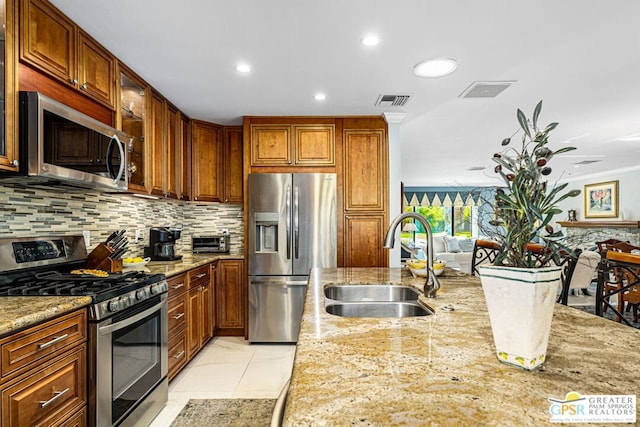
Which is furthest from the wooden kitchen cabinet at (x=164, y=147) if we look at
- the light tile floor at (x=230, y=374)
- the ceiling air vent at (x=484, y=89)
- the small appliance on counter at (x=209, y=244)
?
the ceiling air vent at (x=484, y=89)

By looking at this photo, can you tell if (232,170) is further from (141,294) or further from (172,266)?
(141,294)

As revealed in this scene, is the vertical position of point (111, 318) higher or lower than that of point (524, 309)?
lower

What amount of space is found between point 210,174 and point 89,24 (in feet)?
6.98

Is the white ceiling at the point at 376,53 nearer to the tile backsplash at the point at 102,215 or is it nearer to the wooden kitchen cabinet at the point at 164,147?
the wooden kitchen cabinet at the point at 164,147

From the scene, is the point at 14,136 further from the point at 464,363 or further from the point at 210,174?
the point at 210,174

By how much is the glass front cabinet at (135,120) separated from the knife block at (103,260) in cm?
51

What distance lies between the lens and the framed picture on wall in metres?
8.39

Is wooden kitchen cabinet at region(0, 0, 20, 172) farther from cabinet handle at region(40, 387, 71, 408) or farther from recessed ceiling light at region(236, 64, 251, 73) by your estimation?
recessed ceiling light at region(236, 64, 251, 73)

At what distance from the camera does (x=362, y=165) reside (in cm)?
393

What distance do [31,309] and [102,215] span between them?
1584 mm

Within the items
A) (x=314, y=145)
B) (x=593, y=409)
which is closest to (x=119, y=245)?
(x=314, y=145)

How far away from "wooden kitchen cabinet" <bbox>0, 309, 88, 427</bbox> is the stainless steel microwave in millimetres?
741

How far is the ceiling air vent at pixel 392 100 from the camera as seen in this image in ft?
10.8

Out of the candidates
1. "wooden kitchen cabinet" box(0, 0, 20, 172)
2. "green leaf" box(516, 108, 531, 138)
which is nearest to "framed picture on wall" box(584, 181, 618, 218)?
"green leaf" box(516, 108, 531, 138)
